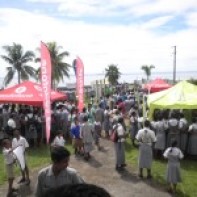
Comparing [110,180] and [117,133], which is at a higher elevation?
[117,133]

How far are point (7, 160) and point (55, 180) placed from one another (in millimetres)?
5228

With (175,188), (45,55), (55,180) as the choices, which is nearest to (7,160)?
(45,55)

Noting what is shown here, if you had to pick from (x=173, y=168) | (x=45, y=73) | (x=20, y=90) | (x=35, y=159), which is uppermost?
(x=45, y=73)

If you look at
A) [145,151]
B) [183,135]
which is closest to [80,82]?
[183,135]

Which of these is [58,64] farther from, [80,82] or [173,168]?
[173,168]

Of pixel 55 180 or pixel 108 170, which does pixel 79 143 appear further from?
pixel 55 180

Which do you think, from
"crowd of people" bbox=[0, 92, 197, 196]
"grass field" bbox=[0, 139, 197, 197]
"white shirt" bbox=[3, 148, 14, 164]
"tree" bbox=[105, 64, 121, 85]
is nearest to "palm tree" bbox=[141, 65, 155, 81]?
"tree" bbox=[105, 64, 121, 85]

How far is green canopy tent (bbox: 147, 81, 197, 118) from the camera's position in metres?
12.9

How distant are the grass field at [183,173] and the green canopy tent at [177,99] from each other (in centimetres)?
176

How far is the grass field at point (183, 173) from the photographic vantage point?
384 inches

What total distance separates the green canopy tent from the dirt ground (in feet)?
7.64

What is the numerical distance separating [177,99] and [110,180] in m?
4.04

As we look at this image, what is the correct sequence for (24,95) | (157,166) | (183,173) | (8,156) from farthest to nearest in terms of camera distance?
(24,95), (157,166), (183,173), (8,156)

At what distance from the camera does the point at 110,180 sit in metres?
10.7
